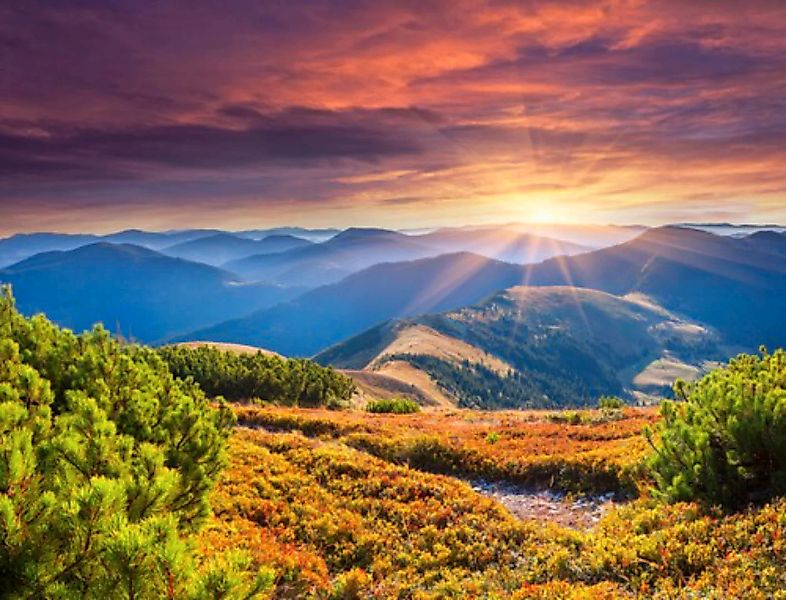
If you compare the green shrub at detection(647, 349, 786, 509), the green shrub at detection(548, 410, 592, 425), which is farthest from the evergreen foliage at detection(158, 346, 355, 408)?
the green shrub at detection(647, 349, 786, 509)

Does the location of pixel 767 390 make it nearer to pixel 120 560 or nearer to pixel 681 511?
pixel 681 511

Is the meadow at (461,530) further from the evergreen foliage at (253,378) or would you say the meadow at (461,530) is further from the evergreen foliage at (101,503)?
the evergreen foliage at (253,378)

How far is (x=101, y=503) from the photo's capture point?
14.7 feet

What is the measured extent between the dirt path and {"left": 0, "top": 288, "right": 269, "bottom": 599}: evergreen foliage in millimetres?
10593

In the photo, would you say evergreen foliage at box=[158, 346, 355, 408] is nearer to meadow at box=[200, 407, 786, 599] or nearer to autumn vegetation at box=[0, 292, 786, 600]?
meadow at box=[200, 407, 786, 599]

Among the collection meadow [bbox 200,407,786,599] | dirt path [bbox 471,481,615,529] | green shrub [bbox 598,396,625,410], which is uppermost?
meadow [bbox 200,407,786,599]

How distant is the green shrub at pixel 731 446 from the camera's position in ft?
38.1

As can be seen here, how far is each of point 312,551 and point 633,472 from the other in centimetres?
1069

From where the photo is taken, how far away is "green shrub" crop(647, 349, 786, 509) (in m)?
11.6

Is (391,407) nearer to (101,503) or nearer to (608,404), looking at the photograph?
(608,404)

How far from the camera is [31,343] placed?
14.2 m

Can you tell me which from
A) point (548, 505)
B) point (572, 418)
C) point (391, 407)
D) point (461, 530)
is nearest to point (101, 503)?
point (461, 530)

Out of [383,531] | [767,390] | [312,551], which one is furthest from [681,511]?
[312,551]

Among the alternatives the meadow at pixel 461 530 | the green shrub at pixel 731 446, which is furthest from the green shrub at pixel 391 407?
the green shrub at pixel 731 446
